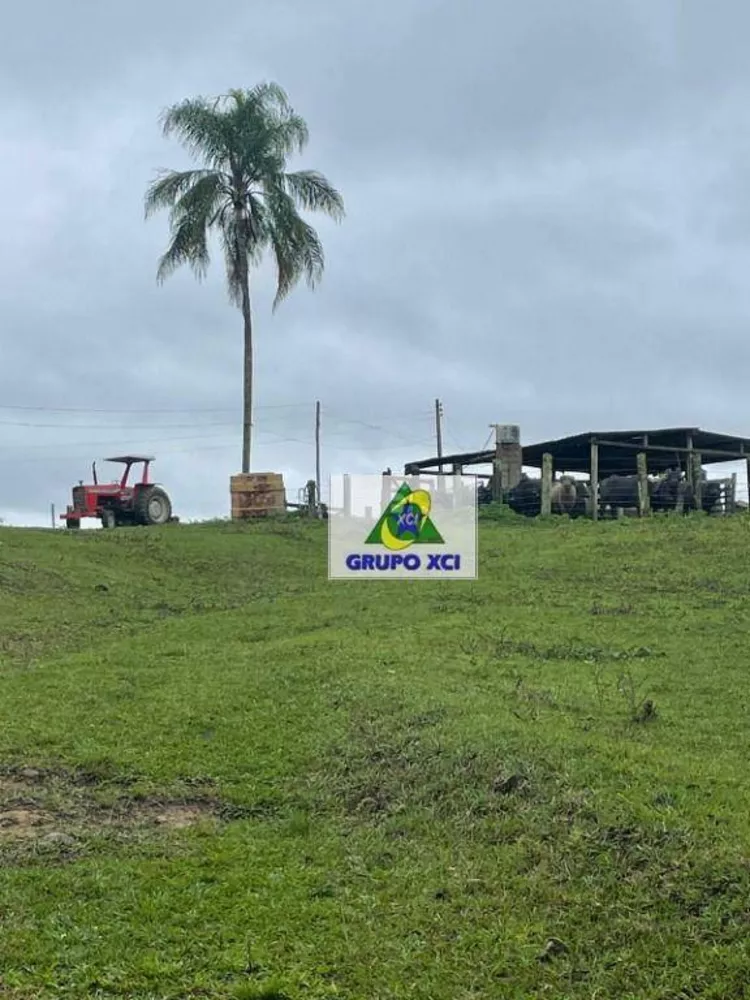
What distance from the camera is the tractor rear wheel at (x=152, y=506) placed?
22562 mm

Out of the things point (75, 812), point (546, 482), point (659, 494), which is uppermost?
point (546, 482)

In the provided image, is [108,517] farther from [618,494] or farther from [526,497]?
[618,494]

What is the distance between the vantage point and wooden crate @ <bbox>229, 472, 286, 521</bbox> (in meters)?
22.5

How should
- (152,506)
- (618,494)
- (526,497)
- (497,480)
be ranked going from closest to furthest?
(618,494)
(526,497)
(152,506)
(497,480)

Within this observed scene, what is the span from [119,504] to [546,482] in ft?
31.5

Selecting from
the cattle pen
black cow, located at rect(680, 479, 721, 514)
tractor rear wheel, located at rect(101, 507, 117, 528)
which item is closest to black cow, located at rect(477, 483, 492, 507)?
the cattle pen

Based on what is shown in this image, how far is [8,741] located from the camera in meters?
6.29

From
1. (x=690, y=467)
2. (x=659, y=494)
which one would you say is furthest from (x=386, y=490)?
(x=690, y=467)

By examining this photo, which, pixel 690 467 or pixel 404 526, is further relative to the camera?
pixel 690 467

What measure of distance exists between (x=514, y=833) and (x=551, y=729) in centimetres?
152

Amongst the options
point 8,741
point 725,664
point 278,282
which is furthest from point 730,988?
point 278,282

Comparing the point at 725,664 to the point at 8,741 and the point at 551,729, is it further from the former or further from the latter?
the point at 8,741

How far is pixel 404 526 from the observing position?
53.6 ft

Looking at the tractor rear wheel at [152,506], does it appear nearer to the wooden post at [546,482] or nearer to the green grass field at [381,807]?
the wooden post at [546,482]
